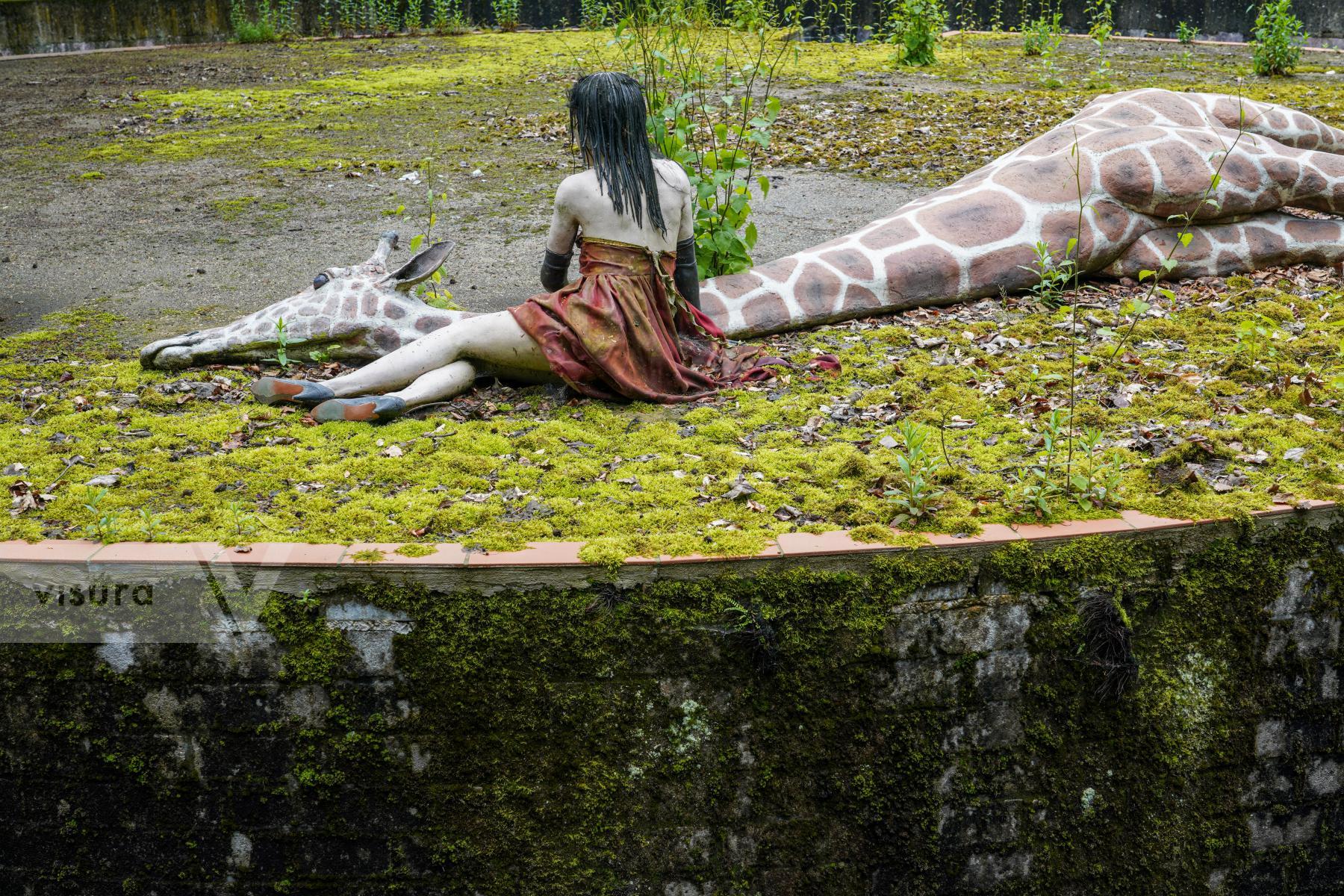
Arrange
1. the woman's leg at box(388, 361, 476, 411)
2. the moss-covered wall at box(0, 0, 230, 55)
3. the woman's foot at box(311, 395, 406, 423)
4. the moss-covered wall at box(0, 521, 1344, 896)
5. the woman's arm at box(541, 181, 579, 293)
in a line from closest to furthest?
1. the moss-covered wall at box(0, 521, 1344, 896)
2. the woman's foot at box(311, 395, 406, 423)
3. the woman's leg at box(388, 361, 476, 411)
4. the woman's arm at box(541, 181, 579, 293)
5. the moss-covered wall at box(0, 0, 230, 55)

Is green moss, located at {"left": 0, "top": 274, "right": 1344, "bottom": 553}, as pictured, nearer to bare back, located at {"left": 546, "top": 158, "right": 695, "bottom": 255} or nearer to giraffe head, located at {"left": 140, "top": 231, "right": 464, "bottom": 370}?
giraffe head, located at {"left": 140, "top": 231, "right": 464, "bottom": 370}

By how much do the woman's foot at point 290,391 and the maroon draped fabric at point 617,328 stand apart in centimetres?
89

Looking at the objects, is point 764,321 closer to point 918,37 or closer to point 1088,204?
point 1088,204

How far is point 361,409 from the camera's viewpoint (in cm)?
469

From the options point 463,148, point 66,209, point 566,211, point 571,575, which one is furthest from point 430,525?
point 463,148

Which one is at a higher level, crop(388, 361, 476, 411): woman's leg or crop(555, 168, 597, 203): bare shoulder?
crop(555, 168, 597, 203): bare shoulder

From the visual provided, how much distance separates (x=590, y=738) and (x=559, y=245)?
2.43m

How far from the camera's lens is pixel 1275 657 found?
383 centimetres

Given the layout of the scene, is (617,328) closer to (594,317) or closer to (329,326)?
(594,317)

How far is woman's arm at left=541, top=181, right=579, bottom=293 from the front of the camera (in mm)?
4938

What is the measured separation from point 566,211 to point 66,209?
4.87 m

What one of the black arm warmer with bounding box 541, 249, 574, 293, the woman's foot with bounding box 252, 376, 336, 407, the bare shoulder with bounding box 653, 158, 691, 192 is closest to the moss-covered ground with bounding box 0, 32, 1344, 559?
the woman's foot with bounding box 252, 376, 336, 407

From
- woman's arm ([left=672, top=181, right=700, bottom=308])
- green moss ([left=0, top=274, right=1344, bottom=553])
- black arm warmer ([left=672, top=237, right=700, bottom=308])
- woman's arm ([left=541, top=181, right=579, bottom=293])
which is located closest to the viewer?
green moss ([left=0, top=274, right=1344, bottom=553])

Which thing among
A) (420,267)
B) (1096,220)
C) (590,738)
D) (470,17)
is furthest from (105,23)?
(590,738)
